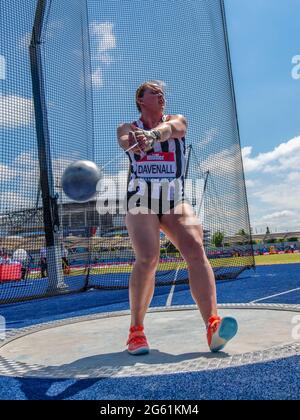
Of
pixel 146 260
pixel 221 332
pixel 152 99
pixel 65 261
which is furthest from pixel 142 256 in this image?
pixel 65 261

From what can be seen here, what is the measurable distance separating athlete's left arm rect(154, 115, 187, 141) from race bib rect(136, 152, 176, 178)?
14cm

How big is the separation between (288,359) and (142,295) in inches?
36.2

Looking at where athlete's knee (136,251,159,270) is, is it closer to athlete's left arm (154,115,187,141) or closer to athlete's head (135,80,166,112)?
athlete's left arm (154,115,187,141)

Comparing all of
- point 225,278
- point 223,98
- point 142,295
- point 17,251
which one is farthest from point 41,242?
point 142,295

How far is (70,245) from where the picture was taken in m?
8.56

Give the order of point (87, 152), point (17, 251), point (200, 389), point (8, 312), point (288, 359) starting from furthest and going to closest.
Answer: point (17, 251) → point (87, 152) → point (8, 312) → point (288, 359) → point (200, 389)

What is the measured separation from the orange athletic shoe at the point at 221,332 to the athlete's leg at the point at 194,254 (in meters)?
0.10

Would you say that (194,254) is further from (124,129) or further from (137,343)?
(124,129)

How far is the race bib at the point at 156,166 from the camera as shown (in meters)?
2.67

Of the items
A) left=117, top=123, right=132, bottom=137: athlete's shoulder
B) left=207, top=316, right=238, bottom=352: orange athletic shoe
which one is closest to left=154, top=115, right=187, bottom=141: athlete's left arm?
left=117, top=123, right=132, bottom=137: athlete's shoulder

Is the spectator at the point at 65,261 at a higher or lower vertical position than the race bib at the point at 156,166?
lower

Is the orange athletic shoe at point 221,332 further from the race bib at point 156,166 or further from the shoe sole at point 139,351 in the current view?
the race bib at point 156,166

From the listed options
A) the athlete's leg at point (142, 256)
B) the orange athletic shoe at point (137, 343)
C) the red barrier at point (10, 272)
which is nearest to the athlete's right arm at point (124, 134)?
the athlete's leg at point (142, 256)
